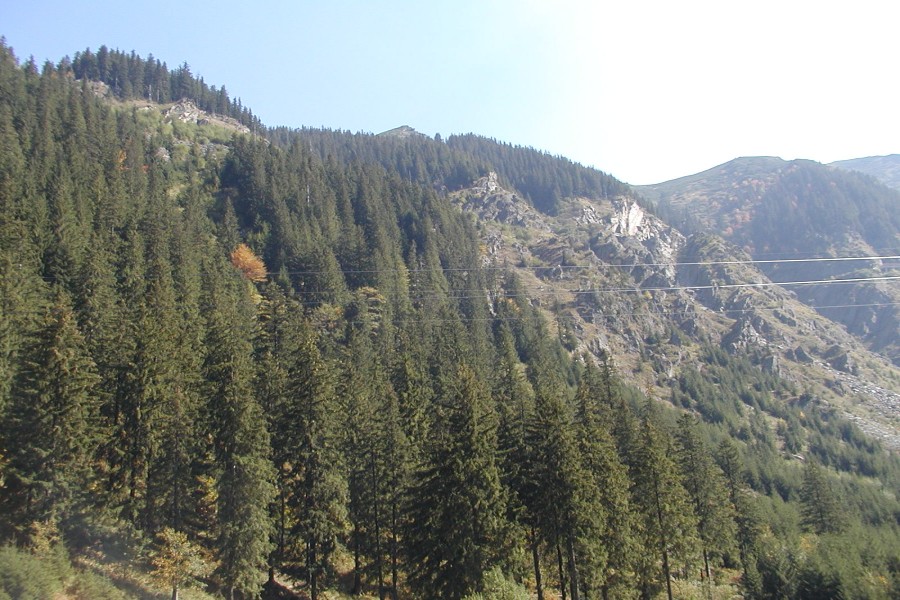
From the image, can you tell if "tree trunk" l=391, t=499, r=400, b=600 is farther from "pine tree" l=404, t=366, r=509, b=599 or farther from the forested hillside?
"pine tree" l=404, t=366, r=509, b=599

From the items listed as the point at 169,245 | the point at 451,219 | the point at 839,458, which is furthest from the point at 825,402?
the point at 169,245

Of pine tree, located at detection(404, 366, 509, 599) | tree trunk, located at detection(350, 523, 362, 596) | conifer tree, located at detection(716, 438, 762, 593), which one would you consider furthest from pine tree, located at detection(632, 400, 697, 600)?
conifer tree, located at detection(716, 438, 762, 593)

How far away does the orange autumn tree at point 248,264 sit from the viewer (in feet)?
275

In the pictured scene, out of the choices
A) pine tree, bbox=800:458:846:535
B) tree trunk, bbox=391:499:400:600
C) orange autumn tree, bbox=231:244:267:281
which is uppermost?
orange autumn tree, bbox=231:244:267:281

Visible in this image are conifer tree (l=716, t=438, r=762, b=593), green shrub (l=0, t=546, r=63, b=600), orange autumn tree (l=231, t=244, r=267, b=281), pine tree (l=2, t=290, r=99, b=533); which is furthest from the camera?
orange autumn tree (l=231, t=244, r=267, b=281)

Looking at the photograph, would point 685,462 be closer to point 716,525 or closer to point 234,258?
point 716,525

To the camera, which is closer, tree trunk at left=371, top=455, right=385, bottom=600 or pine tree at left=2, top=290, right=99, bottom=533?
pine tree at left=2, top=290, right=99, bottom=533

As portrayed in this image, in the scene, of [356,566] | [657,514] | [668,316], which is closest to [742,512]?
[657,514]

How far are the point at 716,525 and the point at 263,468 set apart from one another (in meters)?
38.5

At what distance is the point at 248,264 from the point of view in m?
84.8

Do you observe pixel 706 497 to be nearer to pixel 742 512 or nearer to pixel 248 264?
Result: pixel 742 512

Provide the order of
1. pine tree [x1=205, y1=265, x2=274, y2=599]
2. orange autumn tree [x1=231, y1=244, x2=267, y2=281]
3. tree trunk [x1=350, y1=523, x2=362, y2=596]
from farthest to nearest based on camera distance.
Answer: orange autumn tree [x1=231, y1=244, x2=267, y2=281]
tree trunk [x1=350, y1=523, x2=362, y2=596]
pine tree [x1=205, y1=265, x2=274, y2=599]

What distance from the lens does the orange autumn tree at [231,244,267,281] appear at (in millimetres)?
83688

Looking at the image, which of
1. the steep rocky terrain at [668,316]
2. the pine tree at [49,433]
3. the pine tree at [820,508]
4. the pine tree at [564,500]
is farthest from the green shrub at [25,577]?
the steep rocky terrain at [668,316]
